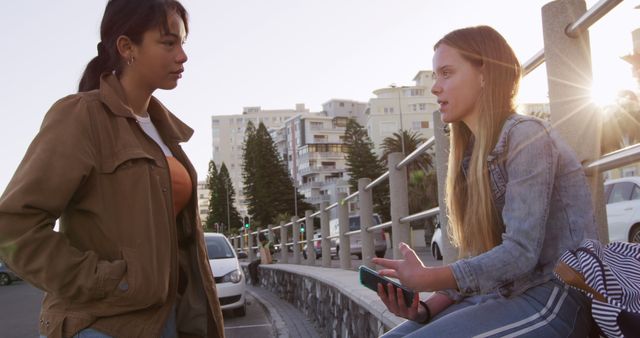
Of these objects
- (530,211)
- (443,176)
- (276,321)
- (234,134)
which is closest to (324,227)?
(276,321)

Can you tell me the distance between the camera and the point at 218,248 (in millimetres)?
12148

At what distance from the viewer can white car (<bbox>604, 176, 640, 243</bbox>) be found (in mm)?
9570

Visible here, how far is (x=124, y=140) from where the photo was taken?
6.50 ft

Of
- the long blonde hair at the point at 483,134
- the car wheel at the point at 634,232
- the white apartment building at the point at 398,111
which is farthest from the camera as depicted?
the white apartment building at the point at 398,111

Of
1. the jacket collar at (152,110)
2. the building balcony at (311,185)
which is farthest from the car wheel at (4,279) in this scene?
the building balcony at (311,185)

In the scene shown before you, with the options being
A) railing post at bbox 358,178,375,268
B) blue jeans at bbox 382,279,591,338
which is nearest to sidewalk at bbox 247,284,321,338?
railing post at bbox 358,178,375,268

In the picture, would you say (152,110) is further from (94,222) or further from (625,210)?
(625,210)

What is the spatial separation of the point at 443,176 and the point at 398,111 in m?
95.0

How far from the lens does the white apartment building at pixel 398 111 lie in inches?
3767

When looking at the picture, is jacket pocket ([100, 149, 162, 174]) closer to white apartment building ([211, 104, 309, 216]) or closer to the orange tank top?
the orange tank top

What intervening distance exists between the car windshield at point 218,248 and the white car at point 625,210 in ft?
21.3

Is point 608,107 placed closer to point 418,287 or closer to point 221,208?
point 418,287

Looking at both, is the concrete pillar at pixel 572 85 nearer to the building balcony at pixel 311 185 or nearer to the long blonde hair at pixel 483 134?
the long blonde hair at pixel 483 134

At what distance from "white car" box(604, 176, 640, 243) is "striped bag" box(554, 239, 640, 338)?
8.65 m
